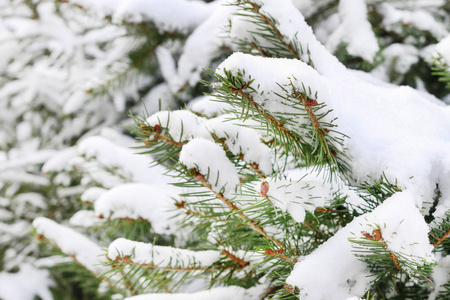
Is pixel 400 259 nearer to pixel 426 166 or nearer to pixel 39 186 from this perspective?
pixel 426 166

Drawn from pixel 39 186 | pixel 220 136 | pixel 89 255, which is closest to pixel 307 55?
pixel 220 136

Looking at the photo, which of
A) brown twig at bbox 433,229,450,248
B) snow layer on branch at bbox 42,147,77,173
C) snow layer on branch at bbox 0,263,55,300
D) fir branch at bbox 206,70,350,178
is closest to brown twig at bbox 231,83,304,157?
Result: fir branch at bbox 206,70,350,178

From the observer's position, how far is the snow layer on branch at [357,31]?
1257 millimetres

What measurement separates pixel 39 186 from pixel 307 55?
2.63m

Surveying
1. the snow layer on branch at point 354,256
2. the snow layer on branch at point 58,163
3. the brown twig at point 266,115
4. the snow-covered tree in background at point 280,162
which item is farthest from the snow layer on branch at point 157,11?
the snow layer on branch at point 354,256

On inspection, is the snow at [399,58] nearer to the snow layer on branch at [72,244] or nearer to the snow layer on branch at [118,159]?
the snow layer on branch at [118,159]

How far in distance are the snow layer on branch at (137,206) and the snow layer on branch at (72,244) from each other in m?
0.21

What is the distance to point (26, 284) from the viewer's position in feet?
7.93

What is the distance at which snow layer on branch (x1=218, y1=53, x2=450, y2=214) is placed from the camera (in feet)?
1.80

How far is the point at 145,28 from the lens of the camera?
1633 mm

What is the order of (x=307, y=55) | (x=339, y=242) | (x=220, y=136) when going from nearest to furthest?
1. (x=339, y=242)
2. (x=220, y=136)
3. (x=307, y=55)

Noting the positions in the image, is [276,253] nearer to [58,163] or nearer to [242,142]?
[242,142]

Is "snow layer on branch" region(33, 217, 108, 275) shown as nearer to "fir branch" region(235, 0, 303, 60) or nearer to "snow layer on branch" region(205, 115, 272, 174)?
"snow layer on branch" region(205, 115, 272, 174)

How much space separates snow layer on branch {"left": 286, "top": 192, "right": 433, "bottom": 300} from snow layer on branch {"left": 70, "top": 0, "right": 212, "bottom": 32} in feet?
4.24
